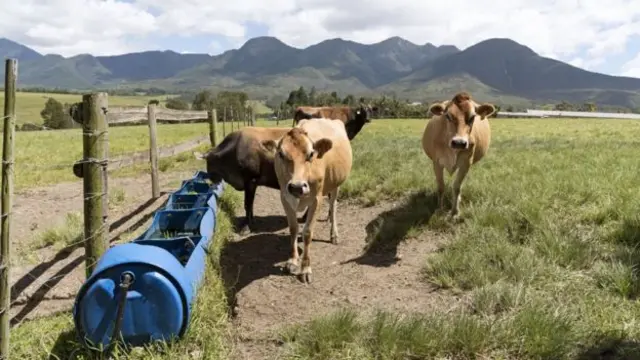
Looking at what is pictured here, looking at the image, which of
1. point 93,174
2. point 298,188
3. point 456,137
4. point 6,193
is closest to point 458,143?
point 456,137

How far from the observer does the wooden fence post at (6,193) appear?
3.46m

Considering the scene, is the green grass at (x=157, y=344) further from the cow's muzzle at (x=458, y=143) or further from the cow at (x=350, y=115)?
the cow at (x=350, y=115)

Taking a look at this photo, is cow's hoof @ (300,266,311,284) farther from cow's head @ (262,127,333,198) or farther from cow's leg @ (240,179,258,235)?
cow's leg @ (240,179,258,235)

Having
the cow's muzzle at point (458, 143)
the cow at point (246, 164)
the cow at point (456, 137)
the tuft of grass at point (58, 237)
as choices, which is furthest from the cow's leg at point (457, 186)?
the tuft of grass at point (58, 237)

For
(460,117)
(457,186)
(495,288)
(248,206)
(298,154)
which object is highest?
(460,117)

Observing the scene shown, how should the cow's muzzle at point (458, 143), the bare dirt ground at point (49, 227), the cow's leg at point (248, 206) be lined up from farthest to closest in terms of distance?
1. the cow's leg at point (248, 206)
2. the cow's muzzle at point (458, 143)
3. the bare dirt ground at point (49, 227)

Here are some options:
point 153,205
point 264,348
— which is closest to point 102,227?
point 264,348

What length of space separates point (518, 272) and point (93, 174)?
4291mm

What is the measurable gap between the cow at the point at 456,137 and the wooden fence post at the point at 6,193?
5.25 metres

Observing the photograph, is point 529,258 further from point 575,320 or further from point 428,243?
point 428,243

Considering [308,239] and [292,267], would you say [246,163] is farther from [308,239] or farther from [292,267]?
[292,267]

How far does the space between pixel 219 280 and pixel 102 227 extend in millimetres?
1328

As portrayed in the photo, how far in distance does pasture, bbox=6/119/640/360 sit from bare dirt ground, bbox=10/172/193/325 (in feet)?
1.98

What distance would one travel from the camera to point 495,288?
15.1 feet
